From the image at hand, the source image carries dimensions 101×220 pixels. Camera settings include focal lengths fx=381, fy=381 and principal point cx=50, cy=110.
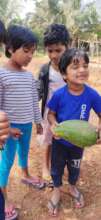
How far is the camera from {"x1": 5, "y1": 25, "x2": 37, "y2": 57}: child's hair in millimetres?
2859

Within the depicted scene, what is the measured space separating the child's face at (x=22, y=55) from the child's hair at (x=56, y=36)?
13.1 inches

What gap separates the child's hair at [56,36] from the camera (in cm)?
320

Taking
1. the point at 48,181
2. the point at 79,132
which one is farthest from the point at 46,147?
the point at 79,132

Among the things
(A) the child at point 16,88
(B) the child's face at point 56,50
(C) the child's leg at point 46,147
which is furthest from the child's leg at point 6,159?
(B) the child's face at point 56,50

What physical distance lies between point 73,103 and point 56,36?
68cm

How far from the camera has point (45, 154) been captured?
381cm

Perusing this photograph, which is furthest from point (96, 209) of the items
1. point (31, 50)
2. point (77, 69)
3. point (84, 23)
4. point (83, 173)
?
point (84, 23)

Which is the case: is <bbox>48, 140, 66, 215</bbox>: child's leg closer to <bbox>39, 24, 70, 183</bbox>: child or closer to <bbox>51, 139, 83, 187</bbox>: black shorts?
<bbox>51, 139, 83, 187</bbox>: black shorts

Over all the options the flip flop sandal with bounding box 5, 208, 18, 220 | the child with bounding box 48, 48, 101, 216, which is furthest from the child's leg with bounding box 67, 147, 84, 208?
the flip flop sandal with bounding box 5, 208, 18, 220

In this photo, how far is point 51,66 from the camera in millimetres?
3391

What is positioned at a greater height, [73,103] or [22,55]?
[22,55]

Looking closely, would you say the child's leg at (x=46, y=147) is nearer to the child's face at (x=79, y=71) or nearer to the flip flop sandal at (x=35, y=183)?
the flip flop sandal at (x=35, y=183)

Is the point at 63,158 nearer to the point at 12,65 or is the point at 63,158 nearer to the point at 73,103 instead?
the point at 73,103

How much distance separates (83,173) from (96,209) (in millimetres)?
735
